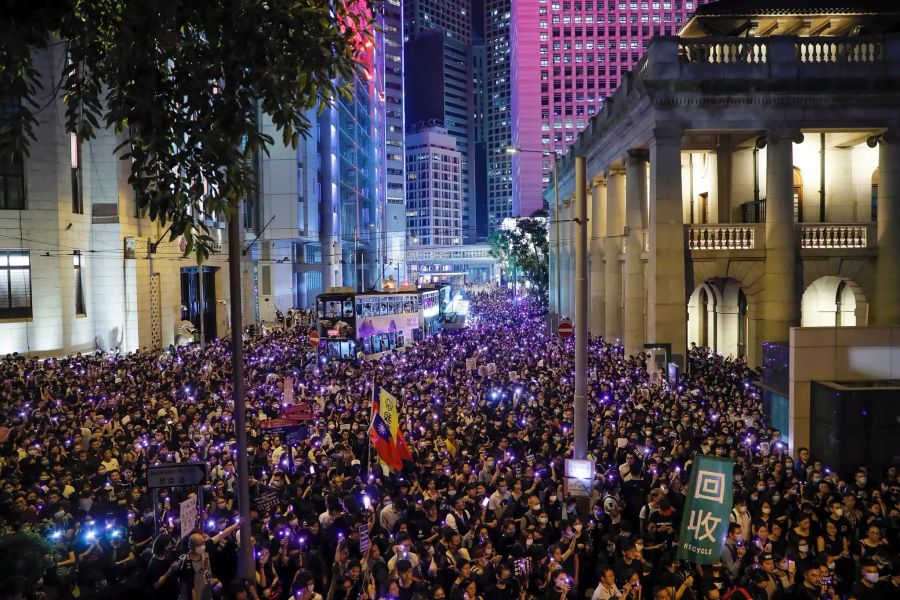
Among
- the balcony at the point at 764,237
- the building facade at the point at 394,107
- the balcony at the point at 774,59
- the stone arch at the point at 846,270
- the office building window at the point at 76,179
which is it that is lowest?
the stone arch at the point at 846,270

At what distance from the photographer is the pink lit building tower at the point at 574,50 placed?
12912cm

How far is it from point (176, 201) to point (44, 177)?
28495 mm

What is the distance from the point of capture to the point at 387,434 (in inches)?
569

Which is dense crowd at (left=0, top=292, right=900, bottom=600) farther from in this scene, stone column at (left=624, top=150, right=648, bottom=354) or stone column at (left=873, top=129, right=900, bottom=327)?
stone column at (left=873, top=129, right=900, bottom=327)

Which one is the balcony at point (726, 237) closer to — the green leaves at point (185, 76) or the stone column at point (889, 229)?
the stone column at point (889, 229)

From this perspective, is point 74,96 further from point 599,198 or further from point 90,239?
point 599,198

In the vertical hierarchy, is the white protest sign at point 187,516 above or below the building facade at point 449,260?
below

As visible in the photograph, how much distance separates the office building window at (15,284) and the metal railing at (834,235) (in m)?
30.5

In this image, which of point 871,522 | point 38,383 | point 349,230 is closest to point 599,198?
point 38,383

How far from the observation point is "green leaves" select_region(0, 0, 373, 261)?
5.96 m

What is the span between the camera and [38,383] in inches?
861

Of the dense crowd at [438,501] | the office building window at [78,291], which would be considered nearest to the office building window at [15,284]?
the office building window at [78,291]

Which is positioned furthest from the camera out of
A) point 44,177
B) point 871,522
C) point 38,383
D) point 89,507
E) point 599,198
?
point 599,198

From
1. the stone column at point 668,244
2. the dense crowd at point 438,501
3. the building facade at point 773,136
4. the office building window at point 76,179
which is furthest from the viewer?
the office building window at point 76,179
